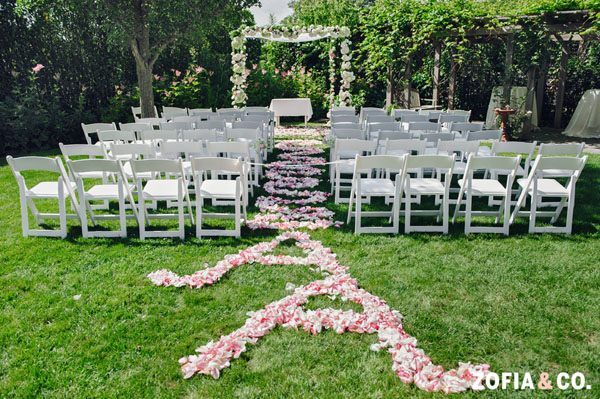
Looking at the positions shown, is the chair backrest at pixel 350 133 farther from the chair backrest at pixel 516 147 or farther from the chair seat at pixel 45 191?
the chair seat at pixel 45 191

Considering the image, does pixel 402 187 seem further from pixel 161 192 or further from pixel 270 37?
pixel 270 37

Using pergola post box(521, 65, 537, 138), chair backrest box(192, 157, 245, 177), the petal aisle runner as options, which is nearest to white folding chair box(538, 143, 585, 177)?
the petal aisle runner

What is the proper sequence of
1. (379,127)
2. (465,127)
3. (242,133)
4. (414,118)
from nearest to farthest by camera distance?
(242,133)
(465,127)
(379,127)
(414,118)

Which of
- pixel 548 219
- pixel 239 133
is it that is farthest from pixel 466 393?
pixel 239 133

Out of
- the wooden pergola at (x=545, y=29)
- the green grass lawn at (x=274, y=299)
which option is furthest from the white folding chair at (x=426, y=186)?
the wooden pergola at (x=545, y=29)

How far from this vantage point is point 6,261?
4.29 m

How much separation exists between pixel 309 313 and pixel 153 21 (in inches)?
380

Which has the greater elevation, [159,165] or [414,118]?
[414,118]

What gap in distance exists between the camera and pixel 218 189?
4949mm

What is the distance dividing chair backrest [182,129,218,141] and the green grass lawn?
2.15m

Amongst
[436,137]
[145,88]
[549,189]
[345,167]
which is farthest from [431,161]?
[145,88]

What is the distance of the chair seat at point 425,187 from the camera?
4.85 metres

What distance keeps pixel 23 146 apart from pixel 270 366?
397 inches

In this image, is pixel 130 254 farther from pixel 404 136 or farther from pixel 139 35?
pixel 139 35
